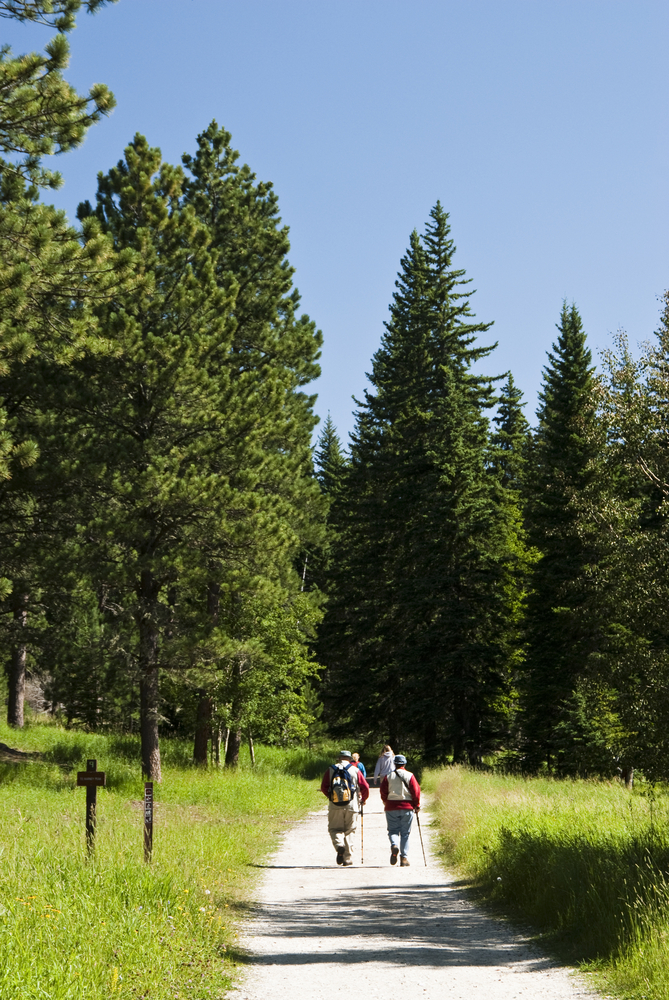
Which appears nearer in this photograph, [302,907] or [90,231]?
[302,907]

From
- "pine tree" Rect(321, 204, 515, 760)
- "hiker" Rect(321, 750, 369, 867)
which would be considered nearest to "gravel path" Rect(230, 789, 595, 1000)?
"hiker" Rect(321, 750, 369, 867)

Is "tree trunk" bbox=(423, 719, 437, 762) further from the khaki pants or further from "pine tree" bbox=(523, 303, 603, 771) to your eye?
the khaki pants

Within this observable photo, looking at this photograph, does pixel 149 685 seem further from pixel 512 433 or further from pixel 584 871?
pixel 512 433

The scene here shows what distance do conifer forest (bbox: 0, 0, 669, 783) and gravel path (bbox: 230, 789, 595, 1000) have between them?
2.94m

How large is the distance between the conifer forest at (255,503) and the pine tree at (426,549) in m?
0.16

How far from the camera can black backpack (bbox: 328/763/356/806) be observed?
1473 cm

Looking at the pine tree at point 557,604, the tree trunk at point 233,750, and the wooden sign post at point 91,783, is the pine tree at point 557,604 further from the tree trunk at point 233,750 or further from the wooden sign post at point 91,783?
the wooden sign post at point 91,783

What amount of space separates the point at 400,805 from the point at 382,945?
6.19m

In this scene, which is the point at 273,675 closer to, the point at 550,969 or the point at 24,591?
the point at 24,591

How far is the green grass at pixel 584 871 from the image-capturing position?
23.7 feet

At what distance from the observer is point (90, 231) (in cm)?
1220

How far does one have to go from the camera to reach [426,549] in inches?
1490

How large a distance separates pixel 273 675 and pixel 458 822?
13404 millimetres

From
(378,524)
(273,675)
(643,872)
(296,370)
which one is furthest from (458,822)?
(378,524)
